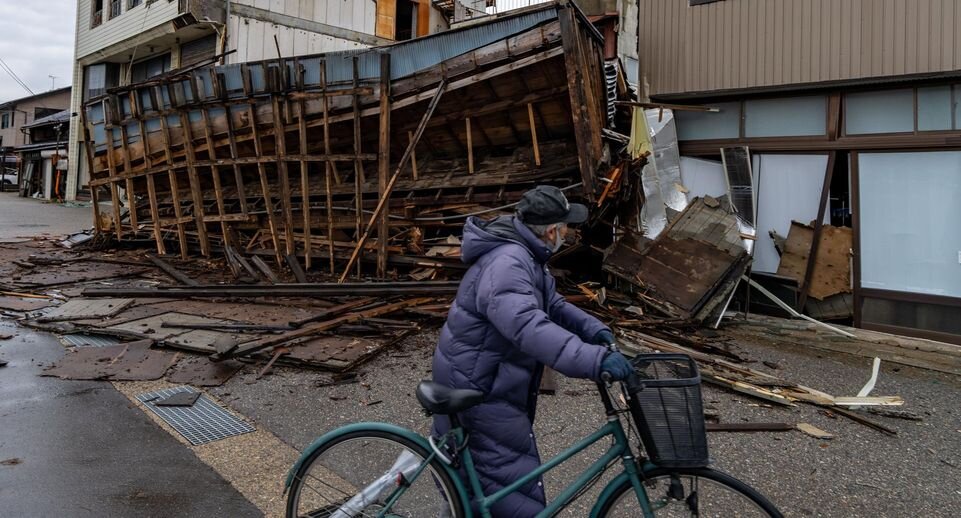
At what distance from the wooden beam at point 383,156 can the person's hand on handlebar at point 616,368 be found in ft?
25.0

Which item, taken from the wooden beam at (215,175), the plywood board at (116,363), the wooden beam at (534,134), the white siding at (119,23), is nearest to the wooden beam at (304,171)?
the wooden beam at (215,175)

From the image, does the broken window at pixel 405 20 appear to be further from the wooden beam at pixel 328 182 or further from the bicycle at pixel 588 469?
the bicycle at pixel 588 469

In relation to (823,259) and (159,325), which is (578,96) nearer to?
(823,259)

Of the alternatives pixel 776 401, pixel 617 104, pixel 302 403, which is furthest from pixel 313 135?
Result: pixel 776 401

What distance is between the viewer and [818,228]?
862 cm

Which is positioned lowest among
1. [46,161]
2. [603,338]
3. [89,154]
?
[603,338]

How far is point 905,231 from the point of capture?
804cm

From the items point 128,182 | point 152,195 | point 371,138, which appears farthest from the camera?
point 128,182

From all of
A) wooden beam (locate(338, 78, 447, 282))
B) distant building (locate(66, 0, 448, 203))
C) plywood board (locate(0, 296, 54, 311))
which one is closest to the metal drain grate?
plywood board (locate(0, 296, 54, 311))

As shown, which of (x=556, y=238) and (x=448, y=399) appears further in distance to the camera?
(x=556, y=238)

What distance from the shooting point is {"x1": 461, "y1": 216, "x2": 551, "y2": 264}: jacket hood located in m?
2.45

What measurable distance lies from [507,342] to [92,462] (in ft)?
10.3

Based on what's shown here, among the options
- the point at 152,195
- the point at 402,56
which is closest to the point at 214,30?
the point at 152,195

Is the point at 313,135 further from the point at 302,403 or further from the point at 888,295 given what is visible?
the point at 888,295
